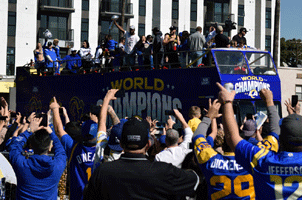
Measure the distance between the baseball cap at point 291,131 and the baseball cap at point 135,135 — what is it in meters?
Result: 1.00

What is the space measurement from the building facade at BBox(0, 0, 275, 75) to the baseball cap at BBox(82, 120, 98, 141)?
33774 millimetres

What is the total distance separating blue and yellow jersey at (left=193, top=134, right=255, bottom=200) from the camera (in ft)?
14.8

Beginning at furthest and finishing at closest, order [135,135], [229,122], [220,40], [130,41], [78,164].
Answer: [130,41] → [220,40] → [78,164] → [229,122] → [135,135]

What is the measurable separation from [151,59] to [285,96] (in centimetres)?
2462

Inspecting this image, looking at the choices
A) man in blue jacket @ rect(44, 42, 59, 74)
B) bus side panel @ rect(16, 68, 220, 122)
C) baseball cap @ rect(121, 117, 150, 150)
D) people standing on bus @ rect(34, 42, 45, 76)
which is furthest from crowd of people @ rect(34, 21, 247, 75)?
baseball cap @ rect(121, 117, 150, 150)

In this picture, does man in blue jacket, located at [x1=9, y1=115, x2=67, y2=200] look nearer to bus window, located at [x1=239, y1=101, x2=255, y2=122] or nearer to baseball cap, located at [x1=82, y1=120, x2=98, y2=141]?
baseball cap, located at [x1=82, y1=120, x2=98, y2=141]

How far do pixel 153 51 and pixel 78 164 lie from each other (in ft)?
34.5

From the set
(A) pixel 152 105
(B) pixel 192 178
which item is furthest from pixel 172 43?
(B) pixel 192 178

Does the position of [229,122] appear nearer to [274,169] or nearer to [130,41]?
[274,169]

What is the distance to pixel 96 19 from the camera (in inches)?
1736

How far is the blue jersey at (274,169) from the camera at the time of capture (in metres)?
3.66

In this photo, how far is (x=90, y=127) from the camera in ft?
19.2

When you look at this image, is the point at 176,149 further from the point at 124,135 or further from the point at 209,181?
the point at 124,135

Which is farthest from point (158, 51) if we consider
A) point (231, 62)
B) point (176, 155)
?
point (176, 155)
